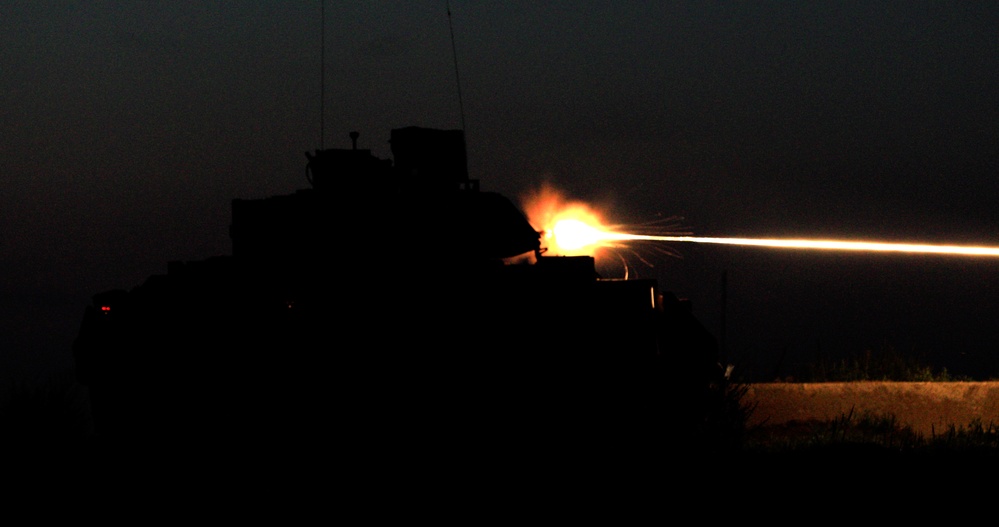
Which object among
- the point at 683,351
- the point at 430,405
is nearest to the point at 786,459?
the point at 683,351

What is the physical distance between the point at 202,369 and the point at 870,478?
4.87 metres

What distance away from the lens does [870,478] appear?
357 inches

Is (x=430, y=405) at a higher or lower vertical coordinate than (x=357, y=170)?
lower

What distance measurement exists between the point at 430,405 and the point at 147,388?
2.27 meters

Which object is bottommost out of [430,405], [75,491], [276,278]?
[75,491]

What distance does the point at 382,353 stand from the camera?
30.9ft

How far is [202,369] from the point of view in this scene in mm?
9695

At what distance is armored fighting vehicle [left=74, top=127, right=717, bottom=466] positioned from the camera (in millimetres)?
9438

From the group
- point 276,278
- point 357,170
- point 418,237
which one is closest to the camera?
point 276,278

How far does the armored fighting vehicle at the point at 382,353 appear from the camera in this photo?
Result: 9.44 m

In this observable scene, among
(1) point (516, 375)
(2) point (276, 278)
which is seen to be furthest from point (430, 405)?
(2) point (276, 278)

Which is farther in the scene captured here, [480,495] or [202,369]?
[202,369]

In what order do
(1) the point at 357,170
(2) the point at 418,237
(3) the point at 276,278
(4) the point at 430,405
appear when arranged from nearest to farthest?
(4) the point at 430,405 → (3) the point at 276,278 → (2) the point at 418,237 → (1) the point at 357,170

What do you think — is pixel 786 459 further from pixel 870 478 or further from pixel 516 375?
pixel 516 375
